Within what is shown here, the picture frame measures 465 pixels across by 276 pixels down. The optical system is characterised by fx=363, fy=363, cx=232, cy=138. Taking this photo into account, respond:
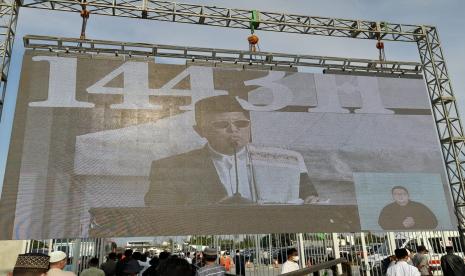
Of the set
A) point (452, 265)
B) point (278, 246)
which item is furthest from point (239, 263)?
point (452, 265)

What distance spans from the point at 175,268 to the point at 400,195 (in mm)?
10682

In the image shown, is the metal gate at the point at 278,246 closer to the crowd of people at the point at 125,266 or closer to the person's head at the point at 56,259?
the crowd of people at the point at 125,266

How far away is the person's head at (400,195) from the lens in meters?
11.5

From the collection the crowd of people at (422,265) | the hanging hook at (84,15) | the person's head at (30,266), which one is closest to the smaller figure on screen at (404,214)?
the crowd of people at (422,265)

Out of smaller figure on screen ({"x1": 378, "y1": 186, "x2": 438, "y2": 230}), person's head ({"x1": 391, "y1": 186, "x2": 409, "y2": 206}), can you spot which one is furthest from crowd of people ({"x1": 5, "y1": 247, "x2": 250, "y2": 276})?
person's head ({"x1": 391, "y1": 186, "x2": 409, "y2": 206})

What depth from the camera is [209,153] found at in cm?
1089

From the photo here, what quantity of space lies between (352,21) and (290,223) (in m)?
7.97

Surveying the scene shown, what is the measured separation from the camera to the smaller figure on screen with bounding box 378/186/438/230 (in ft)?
37.0

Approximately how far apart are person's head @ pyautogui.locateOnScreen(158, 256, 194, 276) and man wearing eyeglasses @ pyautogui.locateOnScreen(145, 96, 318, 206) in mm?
7414

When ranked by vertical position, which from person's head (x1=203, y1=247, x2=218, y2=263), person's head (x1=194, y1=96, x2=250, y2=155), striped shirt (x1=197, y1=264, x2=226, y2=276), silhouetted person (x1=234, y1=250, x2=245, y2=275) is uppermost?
person's head (x1=194, y1=96, x2=250, y2=155)

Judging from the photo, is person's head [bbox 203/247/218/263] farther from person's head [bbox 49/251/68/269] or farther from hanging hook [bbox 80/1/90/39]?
hanging hook [bbox 80/1/90/39]

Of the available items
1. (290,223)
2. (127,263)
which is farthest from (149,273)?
(290,223)

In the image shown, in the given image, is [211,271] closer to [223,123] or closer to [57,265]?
[57,265]

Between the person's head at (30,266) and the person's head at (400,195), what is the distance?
37.3ft
